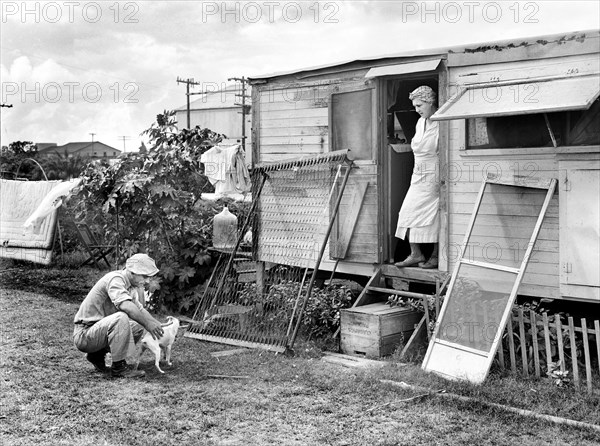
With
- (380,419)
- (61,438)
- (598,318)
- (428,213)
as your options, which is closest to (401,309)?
(428,213)

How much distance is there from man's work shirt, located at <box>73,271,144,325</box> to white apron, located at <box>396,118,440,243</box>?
132 inches

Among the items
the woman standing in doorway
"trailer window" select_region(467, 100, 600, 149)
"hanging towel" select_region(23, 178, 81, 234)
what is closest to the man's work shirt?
the woman standing in doorway

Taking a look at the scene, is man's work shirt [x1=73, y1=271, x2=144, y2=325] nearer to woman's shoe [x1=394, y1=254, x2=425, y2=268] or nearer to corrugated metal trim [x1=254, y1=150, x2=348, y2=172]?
corrugated metal trim [x1=254, y1=150, x2=348, y2=172]

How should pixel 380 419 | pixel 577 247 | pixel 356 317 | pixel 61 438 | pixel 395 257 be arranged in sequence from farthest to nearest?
pixel 395 257 < pixel 356 317 < pixel 577 247 < pixel 380 419 < pixel 61 438

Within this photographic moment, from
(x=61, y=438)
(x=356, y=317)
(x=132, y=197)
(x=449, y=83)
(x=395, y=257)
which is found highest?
(x=449, y=83)

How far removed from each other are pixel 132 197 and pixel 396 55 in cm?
475

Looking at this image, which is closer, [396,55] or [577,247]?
[577,247]

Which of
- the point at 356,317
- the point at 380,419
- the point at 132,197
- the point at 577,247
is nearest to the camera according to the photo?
the point at 380,419

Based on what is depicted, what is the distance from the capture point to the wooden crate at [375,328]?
863cm

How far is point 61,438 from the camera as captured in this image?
19.5 feet

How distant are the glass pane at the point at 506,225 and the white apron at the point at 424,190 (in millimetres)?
623

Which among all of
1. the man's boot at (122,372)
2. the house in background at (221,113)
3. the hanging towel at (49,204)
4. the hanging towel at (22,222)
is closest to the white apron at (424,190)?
the man's boot at (122,372)

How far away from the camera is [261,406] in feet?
22.1

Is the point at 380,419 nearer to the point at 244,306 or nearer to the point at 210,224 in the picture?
the point at 244,306
